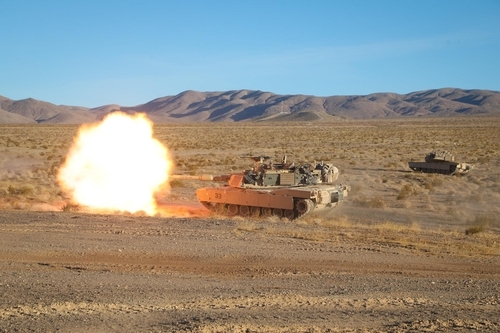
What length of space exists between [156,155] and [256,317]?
1550 cm

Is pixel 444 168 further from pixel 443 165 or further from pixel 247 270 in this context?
pixel 247 270

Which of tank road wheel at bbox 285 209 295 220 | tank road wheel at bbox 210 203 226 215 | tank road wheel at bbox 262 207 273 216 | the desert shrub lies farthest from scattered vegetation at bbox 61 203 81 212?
the desert shrub

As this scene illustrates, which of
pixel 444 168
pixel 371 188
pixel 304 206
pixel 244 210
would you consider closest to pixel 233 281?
pixel 304 206

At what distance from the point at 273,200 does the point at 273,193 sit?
0.25m

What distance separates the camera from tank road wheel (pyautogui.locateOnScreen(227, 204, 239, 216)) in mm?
21064

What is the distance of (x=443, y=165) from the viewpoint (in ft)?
121

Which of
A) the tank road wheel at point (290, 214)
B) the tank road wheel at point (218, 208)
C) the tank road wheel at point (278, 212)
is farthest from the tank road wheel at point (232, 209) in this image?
the tank road wheel at point (290, 214)

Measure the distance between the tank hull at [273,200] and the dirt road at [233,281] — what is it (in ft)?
7.36

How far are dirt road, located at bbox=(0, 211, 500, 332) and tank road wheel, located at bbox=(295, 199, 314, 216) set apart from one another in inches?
76.8

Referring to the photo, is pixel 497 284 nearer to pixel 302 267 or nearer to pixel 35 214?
pixel 302 267

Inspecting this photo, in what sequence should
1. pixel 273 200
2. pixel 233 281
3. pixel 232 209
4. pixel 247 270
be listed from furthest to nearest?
pixel 232 209, pixel 273 200, pixel 247 270, pixel 233 281

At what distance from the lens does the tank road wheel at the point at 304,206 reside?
770 inches

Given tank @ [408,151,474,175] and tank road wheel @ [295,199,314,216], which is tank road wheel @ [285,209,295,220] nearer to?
tank road wheel @ [295,199,314,216]

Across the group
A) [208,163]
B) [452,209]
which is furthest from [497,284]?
[208,163]
